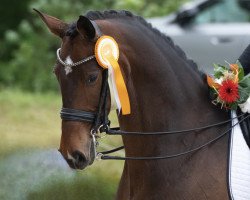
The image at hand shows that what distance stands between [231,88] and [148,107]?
1.70ft

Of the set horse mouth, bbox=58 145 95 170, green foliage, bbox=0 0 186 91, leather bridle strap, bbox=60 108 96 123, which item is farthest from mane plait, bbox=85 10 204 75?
green foliage, bbox=0 0 186 91

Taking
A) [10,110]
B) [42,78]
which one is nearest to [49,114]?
[10,110]

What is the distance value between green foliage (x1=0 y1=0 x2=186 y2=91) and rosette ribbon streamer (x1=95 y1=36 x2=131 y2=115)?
27.2 ft

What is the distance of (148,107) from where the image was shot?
427cm

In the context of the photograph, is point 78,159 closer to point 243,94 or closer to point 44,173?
point 243,94

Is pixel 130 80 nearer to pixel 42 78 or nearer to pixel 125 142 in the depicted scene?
pixel 125 142

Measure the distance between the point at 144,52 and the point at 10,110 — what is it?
5973mm


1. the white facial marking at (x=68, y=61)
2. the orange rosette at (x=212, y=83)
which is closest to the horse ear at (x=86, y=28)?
the white facial marking at (x=68, y=61)

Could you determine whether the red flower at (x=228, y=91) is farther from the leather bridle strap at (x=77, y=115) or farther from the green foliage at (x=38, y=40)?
the green foliage at (x=38, y=40)

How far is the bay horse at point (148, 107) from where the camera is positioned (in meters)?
4.09

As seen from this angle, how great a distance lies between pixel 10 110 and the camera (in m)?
10.0

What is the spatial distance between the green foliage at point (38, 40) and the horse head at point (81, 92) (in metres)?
8.30

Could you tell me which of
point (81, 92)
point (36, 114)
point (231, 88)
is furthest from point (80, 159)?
point (36, 114)

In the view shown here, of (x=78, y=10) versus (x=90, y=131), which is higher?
(x=78, y=10)
